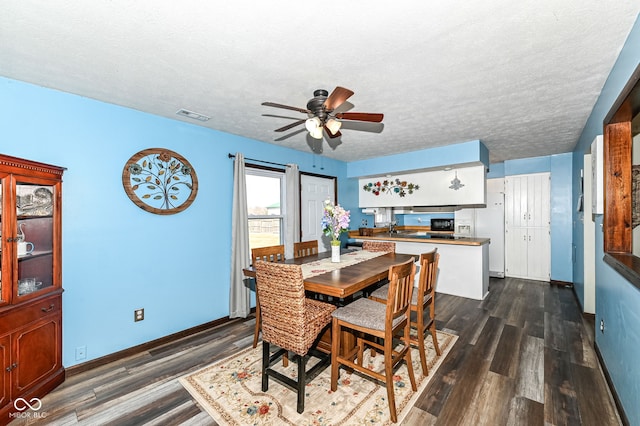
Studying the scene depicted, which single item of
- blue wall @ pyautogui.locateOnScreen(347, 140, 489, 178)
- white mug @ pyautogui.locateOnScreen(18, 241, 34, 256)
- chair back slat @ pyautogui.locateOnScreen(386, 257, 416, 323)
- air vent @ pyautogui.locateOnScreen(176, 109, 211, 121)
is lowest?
chair back slat @ pyautogui.locateOnScreen(386, 257, 416, 323)

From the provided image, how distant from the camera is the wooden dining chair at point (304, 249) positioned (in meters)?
3.42

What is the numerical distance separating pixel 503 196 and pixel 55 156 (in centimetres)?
667

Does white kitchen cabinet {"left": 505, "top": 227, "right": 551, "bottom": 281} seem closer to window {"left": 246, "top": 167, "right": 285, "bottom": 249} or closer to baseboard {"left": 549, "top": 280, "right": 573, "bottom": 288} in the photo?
baseboard {"left": 549, "top": 280, "right": 573, "bottom": 288}

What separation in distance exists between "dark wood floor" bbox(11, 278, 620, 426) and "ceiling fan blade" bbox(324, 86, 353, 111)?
85.1 inches

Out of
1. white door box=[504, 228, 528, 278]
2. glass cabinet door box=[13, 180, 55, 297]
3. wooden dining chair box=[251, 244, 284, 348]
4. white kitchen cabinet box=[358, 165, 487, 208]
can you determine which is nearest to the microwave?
white door box=[504, 228, 528, 278]

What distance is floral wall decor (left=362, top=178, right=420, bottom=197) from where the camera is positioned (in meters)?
5.17

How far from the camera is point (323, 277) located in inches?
87.9

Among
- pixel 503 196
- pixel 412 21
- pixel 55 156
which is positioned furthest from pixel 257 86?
pixel 503 196

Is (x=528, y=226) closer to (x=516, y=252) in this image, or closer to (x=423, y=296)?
(x=516, y=252)

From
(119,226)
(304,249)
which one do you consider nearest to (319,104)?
(304,249)

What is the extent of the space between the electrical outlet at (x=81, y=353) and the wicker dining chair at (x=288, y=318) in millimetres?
1679

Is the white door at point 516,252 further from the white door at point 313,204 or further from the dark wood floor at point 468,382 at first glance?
the white door at point 313,204

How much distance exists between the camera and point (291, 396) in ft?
6.81

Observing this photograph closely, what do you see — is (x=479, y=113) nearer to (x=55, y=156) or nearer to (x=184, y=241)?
(x=184, y=241)
